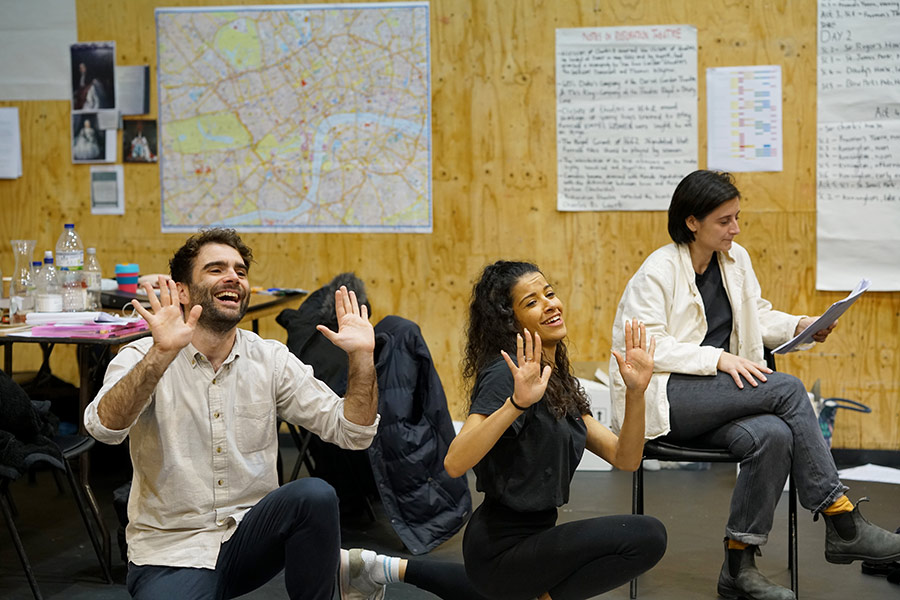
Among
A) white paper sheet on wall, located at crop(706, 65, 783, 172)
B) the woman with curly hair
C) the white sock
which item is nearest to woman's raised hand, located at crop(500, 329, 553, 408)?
the woman with curly hair

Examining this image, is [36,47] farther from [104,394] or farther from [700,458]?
[700,458]

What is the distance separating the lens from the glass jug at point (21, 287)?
145 inches

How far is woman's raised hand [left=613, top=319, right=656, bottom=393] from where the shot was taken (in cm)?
233

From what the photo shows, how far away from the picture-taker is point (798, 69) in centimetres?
447

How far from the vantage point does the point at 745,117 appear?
Answer: 451 centimetres

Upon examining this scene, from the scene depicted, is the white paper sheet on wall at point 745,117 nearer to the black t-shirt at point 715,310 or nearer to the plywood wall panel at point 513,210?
the plywood wall panel at point 513,210

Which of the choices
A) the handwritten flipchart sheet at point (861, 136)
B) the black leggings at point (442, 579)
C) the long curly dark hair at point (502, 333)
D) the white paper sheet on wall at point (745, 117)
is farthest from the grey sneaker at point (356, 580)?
the handwritten flipchart sheet at point (861, 136)

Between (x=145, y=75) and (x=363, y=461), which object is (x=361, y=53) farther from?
(x=363, y=461)

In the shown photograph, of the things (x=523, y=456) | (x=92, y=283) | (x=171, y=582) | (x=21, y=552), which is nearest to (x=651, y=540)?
(x=523, y=456)

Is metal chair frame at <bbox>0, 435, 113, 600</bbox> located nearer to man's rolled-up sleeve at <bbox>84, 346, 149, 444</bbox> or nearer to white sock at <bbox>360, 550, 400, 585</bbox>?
man's rolled-up sleeve at <bbox>84, 346, 149, 444</bbox>

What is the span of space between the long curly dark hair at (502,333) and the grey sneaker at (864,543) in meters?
0.97

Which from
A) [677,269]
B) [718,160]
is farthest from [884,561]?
[718,160]

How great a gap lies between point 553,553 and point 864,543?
113 cm

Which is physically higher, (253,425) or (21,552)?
(253,425)
